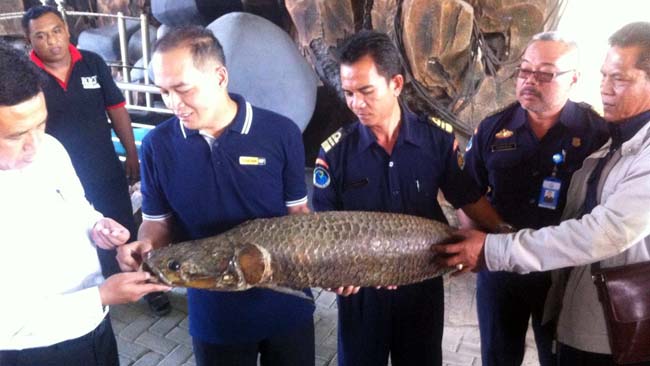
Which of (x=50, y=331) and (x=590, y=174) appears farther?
(x=590, y=174)

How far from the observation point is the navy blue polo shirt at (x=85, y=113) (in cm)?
327

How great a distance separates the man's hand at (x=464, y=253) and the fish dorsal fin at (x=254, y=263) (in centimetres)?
63

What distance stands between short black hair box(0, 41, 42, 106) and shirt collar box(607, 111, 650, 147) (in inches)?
76.3

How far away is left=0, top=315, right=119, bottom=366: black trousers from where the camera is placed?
1.59 m

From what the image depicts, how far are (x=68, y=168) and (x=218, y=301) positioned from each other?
0.71 meters

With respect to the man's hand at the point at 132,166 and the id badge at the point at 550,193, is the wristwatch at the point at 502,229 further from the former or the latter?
the man's hand at the point at 132,166

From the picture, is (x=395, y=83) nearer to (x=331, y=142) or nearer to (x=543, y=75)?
(x=331, y=142)

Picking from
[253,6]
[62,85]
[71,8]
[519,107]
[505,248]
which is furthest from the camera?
[71,8]

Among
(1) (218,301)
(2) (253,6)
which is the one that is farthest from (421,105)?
(1) (218,301)

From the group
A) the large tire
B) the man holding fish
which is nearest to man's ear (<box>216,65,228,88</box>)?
the man holding fish

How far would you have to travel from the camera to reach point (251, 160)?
188 centimetres

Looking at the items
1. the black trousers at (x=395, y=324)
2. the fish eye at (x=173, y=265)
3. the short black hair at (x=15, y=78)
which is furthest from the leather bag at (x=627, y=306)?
the short black hair at (x=15, y=78)

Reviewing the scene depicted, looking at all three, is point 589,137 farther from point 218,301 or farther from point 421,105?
point 421,105

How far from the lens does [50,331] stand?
61.2 inches
